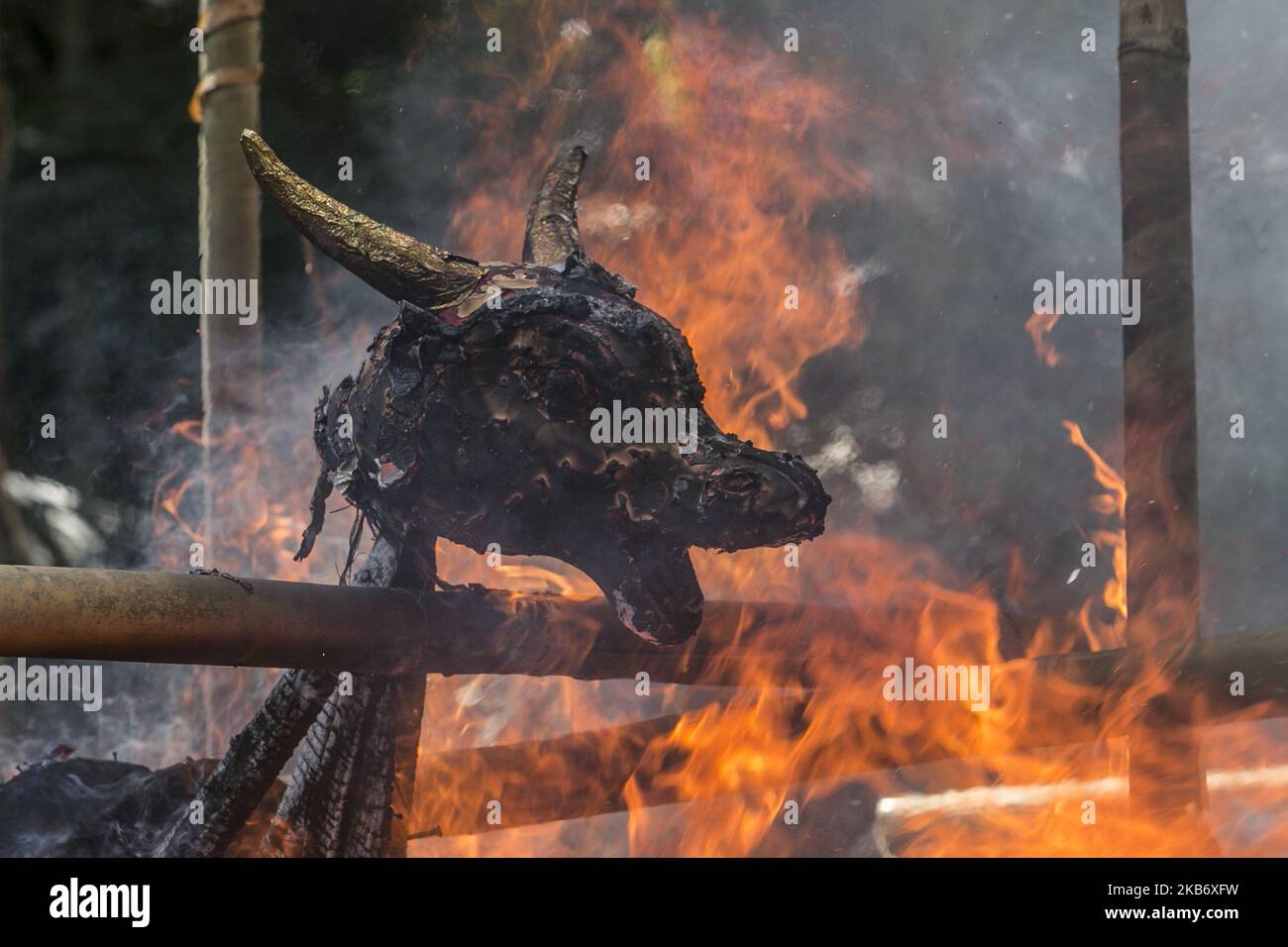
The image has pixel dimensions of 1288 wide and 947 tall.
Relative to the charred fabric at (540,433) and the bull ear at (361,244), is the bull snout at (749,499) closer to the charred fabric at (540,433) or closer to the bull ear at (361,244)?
the charred fabric at (540,433)

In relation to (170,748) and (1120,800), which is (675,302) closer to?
(1120,800)

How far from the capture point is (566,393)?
11.7 ft

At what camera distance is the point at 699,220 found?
21.2ft

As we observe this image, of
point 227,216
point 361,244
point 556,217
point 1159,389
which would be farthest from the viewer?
point 227,216

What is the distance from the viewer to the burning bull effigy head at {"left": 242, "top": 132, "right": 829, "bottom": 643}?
3.58 metres

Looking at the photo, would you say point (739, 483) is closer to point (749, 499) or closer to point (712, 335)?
point (749, 499)

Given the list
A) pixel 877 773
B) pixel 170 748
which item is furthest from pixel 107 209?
pixel 877 773

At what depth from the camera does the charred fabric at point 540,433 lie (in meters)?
3.58

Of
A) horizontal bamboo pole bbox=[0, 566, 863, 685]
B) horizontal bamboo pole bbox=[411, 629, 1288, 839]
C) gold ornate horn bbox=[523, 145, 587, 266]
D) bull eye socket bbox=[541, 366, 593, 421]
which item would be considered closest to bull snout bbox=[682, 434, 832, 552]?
bull eye socket bbox=[541, 366, 593, 421]

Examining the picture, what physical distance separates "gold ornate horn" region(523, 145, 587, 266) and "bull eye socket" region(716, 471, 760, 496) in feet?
3.05

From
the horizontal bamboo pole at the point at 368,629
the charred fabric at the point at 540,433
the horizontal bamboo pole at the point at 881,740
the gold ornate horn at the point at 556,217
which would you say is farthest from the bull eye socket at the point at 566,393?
the horizontal bamboo pole at the point at 881,740

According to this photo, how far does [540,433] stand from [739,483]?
579 mm

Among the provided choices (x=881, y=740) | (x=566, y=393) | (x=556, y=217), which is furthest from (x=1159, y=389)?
(x=566, y=393)

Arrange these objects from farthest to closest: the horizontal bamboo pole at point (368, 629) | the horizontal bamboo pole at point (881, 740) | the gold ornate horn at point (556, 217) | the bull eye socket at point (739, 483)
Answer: the horizontal bamboo pole at point (881, 740) → the gold ornate horn at point (556, 217) → the bull eye socket at point (739, 483) → the horizontal bamboo pole at point (368, 629)
